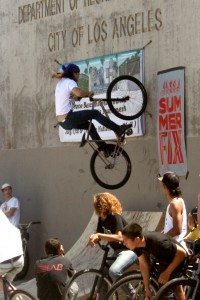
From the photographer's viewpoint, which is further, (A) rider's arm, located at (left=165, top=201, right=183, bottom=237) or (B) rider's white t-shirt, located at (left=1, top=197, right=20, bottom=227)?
(B) rider's white t-shirt, located at (left=1, top=197, right=20, bottom=227)

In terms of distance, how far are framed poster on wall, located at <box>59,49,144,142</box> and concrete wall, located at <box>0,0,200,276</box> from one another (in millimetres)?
131

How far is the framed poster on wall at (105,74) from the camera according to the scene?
1483 centimetres

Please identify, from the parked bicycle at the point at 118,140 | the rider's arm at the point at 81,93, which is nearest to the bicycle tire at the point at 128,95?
the parked bicycle at the point at 118,140

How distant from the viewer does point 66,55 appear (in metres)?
16.6

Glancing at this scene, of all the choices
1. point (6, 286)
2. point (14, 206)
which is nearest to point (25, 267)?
point (14, 206)

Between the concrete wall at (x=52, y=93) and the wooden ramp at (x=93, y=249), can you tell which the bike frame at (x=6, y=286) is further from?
the concrete wall at (x=52, y=93)

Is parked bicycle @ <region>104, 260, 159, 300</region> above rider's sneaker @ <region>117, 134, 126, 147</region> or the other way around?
the other way around

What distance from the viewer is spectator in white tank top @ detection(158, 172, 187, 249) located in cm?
1004

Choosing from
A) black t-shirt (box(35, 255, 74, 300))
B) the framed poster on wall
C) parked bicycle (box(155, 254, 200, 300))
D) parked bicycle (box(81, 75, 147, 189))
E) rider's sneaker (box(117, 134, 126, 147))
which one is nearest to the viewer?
parked bicycle (box(155, 254, 200, 300))

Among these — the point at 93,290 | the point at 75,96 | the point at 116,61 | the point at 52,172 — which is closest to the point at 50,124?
the point at 52,172

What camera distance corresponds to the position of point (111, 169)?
14.6 meters

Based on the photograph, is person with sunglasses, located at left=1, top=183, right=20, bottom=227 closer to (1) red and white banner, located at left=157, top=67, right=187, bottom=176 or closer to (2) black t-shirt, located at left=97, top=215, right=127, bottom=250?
(1) red and white banner, located at left=157, top=67, right=187, bottom=176

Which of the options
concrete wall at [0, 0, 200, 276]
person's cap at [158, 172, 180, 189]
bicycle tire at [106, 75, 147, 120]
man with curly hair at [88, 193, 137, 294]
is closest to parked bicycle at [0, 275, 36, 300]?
man with curly hair at [88, 193, 137, 294]

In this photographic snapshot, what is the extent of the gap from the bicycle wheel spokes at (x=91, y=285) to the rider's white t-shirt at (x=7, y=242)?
41.8 inches
